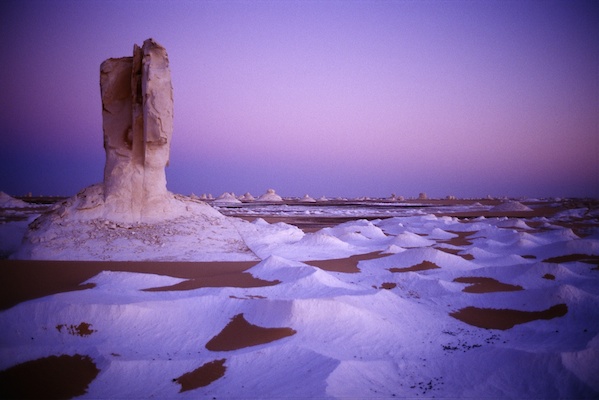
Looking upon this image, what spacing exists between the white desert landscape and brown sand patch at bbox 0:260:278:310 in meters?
0.06

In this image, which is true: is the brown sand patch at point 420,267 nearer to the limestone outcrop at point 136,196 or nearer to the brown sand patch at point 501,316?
the brown sand patch at point 501,316

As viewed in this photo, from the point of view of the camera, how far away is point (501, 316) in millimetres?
6152

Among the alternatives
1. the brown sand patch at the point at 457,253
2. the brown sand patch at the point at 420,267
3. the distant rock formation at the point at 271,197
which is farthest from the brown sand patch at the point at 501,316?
the distant rock formation at the point at 271,197

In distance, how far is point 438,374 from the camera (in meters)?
4.07

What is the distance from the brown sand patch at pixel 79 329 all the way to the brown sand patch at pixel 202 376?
1962 mm

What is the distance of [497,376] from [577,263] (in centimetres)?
791

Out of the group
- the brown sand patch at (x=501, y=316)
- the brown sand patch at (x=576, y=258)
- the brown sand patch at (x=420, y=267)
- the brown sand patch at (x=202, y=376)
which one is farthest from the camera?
the brown sand patch at (x=576, y=258)

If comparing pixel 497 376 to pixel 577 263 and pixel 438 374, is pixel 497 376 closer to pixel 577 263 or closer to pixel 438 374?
pixel 438 374

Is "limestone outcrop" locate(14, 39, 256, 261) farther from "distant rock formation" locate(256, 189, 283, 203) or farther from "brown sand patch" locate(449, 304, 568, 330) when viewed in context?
"distant rock formation" locate(256, 189, 283, 203)

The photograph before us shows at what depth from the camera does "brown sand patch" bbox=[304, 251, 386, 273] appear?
9.94 metres

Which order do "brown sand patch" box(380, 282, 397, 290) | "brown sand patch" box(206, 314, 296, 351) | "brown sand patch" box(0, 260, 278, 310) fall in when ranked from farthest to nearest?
1. "brown sand patch" box(380, 282, 397, 290)
2. "brown sand patch" box(0, 260, 278, 310)
3. "brown sand patch" box(206, 314, 296, 351)

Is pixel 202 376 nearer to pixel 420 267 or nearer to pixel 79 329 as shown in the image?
pixel 79 329

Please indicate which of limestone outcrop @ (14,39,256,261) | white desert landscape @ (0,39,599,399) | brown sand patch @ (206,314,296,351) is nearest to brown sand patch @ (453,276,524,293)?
white desert landscape @ (0,39,599,399)

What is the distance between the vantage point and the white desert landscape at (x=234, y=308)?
387 centimetres
